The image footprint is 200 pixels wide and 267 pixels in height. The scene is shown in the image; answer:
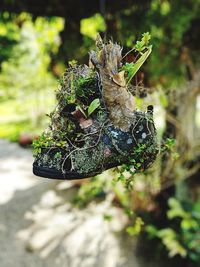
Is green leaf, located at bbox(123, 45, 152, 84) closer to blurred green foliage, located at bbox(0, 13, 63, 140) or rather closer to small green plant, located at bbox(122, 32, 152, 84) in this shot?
small green plant, located at bbox(122, 32, 152, 84)

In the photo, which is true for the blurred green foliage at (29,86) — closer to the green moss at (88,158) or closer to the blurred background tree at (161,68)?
the blurred background tree at (161,68)

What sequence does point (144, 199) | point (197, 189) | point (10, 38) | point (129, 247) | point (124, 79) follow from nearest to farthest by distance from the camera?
point (124, 79) < point (10, 38) < point (129, 247) < point (144, 199) < point (197, 189)

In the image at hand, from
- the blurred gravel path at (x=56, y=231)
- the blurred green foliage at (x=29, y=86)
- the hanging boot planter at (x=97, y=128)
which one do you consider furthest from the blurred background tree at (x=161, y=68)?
the hanging boot planter at (x=97, y=128)

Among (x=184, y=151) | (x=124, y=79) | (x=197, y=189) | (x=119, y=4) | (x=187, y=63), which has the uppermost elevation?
(x=119, y=4)

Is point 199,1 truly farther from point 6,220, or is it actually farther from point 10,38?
point 6,220

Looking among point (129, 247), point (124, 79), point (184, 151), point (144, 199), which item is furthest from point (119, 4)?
point (124, 79)

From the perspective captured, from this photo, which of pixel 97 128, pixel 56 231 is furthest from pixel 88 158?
pixel 56 231

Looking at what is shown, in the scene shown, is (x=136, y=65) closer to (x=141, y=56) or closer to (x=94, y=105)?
(x=141, y=56)

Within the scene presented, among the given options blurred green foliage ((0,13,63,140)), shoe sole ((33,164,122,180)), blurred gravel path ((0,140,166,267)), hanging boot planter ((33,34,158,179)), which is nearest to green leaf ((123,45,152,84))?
hanging boot planter ((33,34,158,179))
